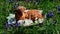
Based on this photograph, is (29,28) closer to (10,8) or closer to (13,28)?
(13,28)

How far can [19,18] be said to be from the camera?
412 cm

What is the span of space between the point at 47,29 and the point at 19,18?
690 millimetres

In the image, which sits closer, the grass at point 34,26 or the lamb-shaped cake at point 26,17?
the grass at point 34,26

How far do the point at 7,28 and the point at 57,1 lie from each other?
1801mm

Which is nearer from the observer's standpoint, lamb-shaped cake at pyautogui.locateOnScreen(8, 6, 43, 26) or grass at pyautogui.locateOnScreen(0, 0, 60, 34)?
grass at pyautogui.locateOnScreen(0, 0, 60, 34)

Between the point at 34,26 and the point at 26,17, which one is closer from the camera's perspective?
the point at 34,26

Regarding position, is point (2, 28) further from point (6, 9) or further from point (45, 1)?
point (45, 1)

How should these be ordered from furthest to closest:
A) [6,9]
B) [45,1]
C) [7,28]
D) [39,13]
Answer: [45,1] < [6,9] < [39,13] < [7,28]

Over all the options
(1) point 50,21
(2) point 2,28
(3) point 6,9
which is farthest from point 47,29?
(3) point 6,9

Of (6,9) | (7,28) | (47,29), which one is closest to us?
(47,29)

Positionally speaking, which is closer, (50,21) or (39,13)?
(50,21)

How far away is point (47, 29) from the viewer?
3631mm

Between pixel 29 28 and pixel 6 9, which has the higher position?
pixel 6 9

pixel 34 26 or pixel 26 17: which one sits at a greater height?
pixel 26 17
